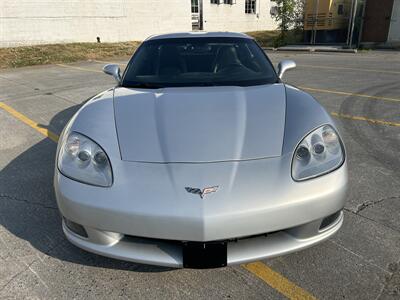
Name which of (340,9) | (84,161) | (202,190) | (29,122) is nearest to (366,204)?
(202,190)

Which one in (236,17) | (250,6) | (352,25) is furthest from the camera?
(250,6)

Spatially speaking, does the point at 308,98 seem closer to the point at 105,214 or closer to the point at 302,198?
the point at 302,198

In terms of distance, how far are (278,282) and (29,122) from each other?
16.2 feet

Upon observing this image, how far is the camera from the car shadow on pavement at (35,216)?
229 cm

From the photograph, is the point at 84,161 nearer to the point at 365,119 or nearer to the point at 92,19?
the point at 365,119

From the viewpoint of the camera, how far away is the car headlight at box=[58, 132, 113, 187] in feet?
6.39

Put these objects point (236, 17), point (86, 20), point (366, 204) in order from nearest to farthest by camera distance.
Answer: point (366, 204), point (86, 20), point (236, 17)

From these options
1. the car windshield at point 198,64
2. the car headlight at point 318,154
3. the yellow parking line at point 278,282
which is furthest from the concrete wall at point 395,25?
the yellow parking line at point 278,282

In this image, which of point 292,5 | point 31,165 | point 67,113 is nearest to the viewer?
point 31,165

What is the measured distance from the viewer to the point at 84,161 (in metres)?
2.06

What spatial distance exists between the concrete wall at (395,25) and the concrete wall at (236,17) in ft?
44.7

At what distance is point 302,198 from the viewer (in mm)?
1816

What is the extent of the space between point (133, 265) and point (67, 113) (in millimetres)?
4473

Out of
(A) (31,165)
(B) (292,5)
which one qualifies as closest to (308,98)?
(A) (31,165)
